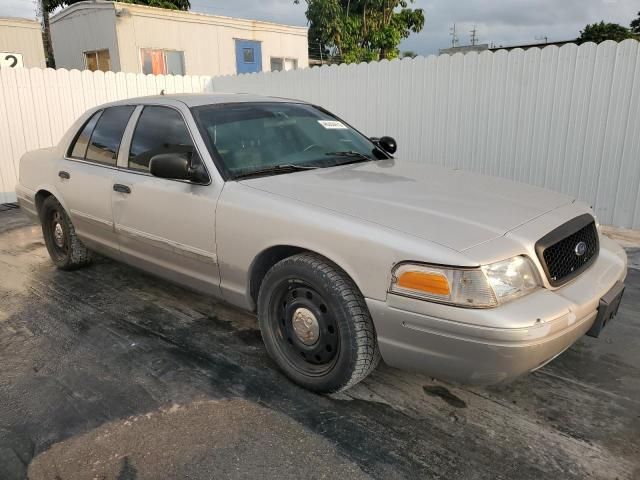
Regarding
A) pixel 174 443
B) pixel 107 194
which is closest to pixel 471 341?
pixel 174 443

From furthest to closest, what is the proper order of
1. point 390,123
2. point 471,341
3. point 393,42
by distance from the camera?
point 393,42
point 390,123
point 471,341

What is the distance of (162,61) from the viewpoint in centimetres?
1598

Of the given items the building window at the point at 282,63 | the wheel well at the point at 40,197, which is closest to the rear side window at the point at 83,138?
the wheel well at the point at 40,197

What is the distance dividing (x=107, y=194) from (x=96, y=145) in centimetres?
59

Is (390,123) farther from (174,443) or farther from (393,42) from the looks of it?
(393,42)

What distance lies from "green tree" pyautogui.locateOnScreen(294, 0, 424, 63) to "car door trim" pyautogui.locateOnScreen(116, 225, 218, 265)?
2014 centimetres

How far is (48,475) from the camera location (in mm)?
2352

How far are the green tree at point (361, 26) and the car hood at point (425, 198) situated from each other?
20.3 meters

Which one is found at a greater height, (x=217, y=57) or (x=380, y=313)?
(x=217, y=57)

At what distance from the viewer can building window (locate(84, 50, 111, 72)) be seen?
15617mm

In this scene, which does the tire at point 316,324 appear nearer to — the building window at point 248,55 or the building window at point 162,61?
the building window at point 162,61

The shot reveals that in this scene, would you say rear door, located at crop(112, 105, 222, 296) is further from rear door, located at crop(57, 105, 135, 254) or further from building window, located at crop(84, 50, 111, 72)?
building window, located at crop(84, 50, 111, 72)

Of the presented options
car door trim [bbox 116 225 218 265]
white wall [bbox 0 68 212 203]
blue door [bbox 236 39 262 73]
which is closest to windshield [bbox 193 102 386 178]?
car door trim [bbox 116 225 218 265]

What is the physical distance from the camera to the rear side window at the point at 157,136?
3.54 m
